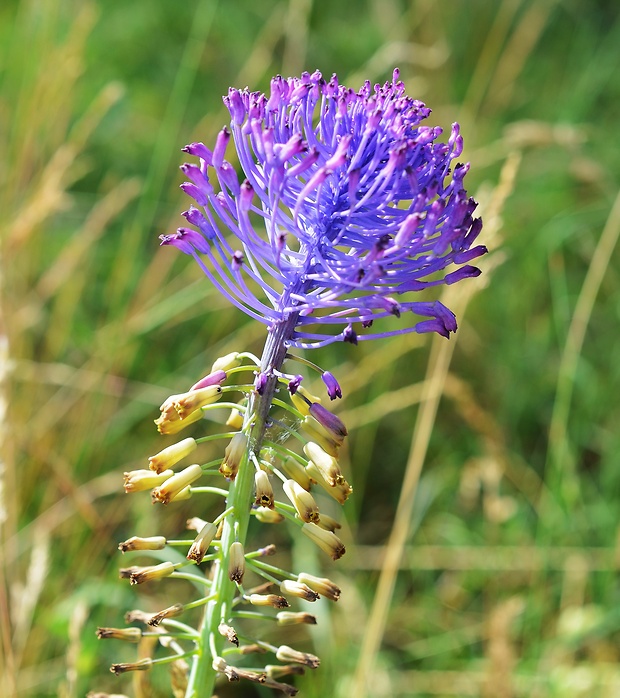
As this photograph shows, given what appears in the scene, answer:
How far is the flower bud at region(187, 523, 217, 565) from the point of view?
5.69 feet

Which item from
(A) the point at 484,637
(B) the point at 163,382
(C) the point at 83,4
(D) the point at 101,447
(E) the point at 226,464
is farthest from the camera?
(C) the point at 83,4

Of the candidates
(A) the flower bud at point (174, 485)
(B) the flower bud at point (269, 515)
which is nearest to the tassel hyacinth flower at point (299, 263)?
(A) the flower bud at point (174, 485)

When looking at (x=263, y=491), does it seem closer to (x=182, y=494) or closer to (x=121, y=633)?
(x=182, y=494)

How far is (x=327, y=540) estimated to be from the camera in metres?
1.86

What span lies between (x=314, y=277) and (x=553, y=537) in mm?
2845

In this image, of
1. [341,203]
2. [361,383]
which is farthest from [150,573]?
[361,383]

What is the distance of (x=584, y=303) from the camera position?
3682 millimetres

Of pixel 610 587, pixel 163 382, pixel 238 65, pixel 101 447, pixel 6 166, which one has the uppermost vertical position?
pixel 238 65

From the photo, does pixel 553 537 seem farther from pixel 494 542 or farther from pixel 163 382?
pixel 163 382

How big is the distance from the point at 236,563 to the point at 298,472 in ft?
0.87

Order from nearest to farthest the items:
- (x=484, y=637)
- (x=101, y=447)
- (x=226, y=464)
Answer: (x=226, y=464) → (x=484, y=637) → (x=101, y=447)

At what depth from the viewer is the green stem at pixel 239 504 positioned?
5.98 ft

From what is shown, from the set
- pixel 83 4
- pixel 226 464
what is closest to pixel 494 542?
pixel 226 464

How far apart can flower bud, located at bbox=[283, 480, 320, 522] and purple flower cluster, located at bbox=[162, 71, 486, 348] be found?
1.00 feet
